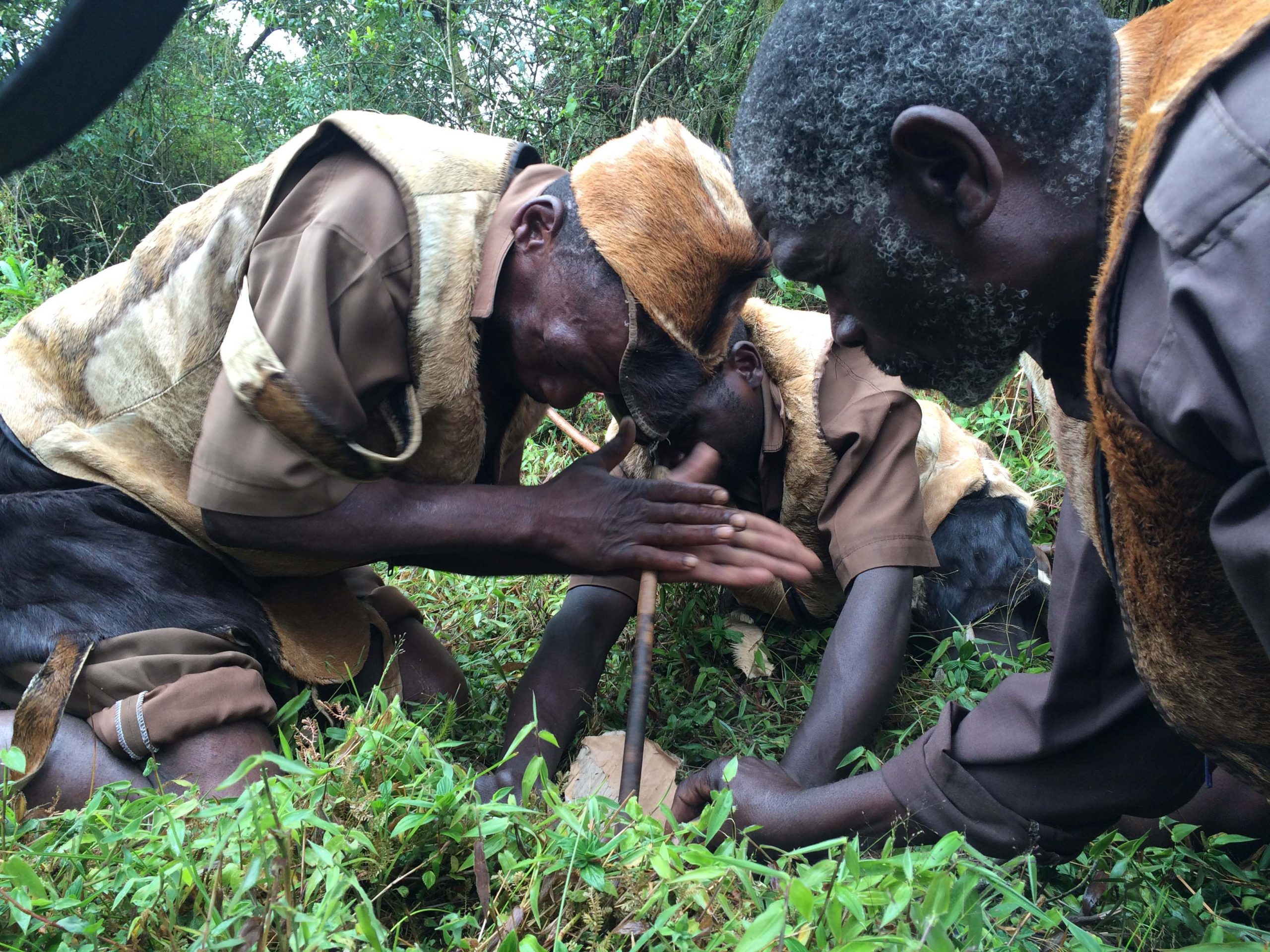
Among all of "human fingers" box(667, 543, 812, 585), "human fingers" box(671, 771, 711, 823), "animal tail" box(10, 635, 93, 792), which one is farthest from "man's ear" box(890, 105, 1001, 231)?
"animal tail" box(10, 635, 93, 792)

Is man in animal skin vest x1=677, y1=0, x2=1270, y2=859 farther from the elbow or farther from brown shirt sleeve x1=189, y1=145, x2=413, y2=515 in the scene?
the elbow

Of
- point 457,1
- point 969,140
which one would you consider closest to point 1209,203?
point 969,140

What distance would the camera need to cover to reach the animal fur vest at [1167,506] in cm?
127

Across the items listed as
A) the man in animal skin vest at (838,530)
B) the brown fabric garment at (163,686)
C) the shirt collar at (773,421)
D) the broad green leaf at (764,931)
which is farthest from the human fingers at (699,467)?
the broad green leaf at (764,931)

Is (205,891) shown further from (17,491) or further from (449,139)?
(449,139)

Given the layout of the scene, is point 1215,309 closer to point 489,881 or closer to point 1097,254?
point 1097,254

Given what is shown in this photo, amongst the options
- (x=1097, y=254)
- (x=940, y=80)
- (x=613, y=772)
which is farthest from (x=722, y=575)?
(x=940, y=80)

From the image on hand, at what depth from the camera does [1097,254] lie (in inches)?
58.8

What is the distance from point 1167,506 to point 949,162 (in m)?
0.57

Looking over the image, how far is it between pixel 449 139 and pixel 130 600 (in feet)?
4.61

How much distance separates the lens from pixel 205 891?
141 centimetres

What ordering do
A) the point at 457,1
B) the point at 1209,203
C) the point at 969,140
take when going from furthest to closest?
the point at 457,1, the point at 969,140, the point at 1209,203

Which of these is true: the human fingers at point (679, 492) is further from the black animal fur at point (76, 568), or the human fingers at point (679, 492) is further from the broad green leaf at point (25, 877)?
the broad green leaf at point (25, 877)

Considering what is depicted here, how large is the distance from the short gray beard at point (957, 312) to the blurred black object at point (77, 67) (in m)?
1.03
